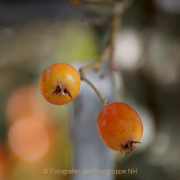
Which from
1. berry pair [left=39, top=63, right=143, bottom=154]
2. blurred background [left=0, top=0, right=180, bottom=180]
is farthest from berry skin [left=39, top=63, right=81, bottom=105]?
blurred background [left=0, top=0, right=180, bottom=180]

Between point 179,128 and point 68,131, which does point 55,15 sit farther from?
point 179,128

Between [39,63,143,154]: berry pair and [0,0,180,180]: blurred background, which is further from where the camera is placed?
[0,0,180,180]: blurred background

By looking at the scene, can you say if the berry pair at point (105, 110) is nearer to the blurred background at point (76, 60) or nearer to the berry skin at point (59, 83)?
the berry skin at point (59, 83)

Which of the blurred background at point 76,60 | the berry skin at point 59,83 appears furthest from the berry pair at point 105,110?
the blurred background at point 76,60

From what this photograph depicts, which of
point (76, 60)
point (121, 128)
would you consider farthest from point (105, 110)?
point (76, 60)

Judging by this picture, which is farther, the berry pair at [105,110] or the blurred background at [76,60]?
the blurred background at [76,60]

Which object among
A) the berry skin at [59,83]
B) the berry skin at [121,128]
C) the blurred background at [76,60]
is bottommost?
the berry skin at [121,128]

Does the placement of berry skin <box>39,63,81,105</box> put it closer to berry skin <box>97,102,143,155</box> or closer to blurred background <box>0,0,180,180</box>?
berry skin <box>97,102,143,155</box>
